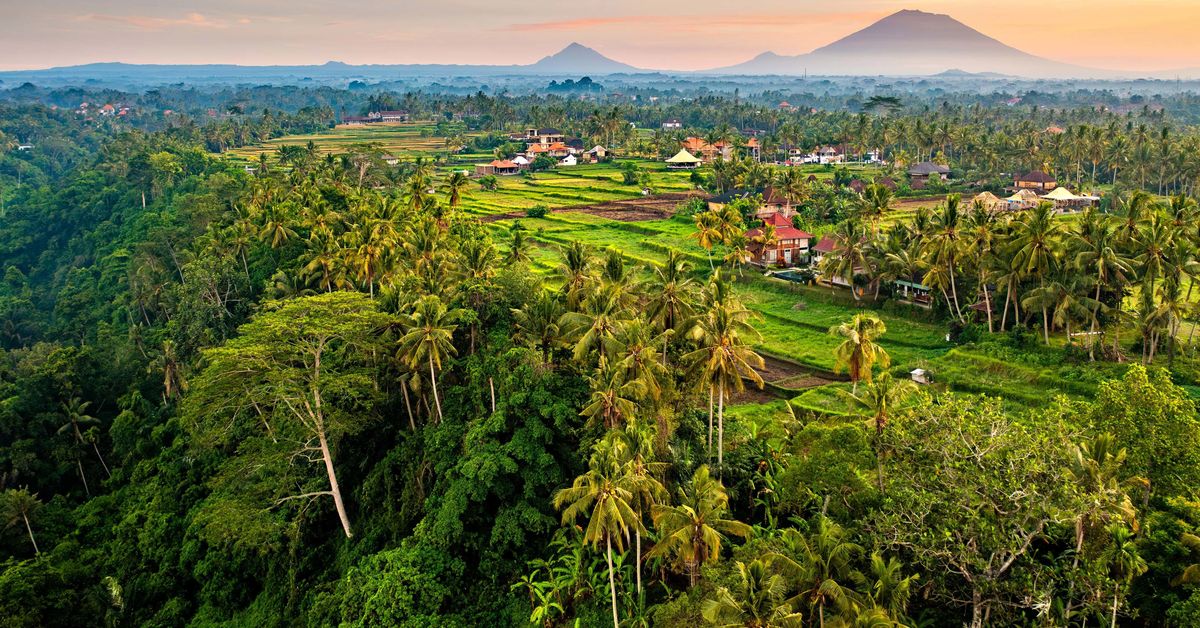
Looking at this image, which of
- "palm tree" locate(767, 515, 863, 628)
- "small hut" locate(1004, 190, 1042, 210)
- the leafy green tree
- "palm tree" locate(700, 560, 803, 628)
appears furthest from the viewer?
"small hut" locate(1004, 190, 1042, 210)

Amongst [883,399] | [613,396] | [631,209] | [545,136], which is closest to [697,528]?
[613,396]

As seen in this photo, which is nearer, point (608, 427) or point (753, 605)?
point (753, 605)

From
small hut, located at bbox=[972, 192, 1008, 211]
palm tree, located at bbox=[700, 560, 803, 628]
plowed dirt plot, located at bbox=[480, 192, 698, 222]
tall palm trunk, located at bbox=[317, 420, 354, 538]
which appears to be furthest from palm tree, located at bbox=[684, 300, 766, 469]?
small hut, located at bbox=[972, 192, 1008, 211]

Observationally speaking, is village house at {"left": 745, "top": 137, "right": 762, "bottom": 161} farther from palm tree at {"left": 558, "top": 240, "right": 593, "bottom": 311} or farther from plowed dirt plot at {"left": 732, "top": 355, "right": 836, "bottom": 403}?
palm tree at {"left": 558, "top": 240, "right": 593, "bottom": 311}

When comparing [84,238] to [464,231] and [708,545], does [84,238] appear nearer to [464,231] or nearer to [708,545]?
[464,231]

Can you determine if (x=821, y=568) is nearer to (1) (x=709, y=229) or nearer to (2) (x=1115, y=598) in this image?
(2) (x=1115, y=598)

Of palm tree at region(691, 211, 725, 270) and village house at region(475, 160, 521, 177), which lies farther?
village house at region(475, 160, 521, 177)
